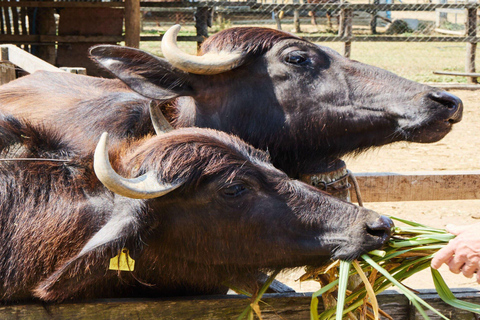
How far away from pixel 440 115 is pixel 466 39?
11.7 m

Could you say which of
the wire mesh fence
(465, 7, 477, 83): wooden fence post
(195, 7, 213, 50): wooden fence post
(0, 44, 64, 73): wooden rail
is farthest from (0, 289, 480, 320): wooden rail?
(465, 7, 477, 83): wooden fence post

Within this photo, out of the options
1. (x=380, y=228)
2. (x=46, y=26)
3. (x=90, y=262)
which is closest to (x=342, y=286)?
(x=380, y=228)

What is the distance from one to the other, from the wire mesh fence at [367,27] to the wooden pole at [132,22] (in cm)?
62

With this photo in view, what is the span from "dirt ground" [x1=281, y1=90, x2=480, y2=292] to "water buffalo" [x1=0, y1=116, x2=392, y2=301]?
2.05 m

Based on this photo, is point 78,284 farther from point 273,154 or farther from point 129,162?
point 273,154

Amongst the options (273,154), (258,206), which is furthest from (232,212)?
(273,154)

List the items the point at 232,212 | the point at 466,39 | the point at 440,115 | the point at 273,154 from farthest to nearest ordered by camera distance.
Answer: the point at 466,39 < the point at 273,154 < the point at 440,115 < the point at 232,212

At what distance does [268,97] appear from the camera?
3.88m

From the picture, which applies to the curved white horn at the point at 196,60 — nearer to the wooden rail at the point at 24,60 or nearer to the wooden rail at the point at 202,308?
the wooden rail at the point at 202,308

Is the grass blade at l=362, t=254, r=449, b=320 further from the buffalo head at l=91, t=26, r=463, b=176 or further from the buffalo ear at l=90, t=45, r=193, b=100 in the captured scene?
the buffalo ear at l=90, t=45, r=193, b=100

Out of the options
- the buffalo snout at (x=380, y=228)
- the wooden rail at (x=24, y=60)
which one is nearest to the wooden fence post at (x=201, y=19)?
the wooden rail at (x=24, y=60)

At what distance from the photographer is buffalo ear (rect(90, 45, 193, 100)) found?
3846mm

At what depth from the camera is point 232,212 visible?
2932mm

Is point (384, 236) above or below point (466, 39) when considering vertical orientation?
below
